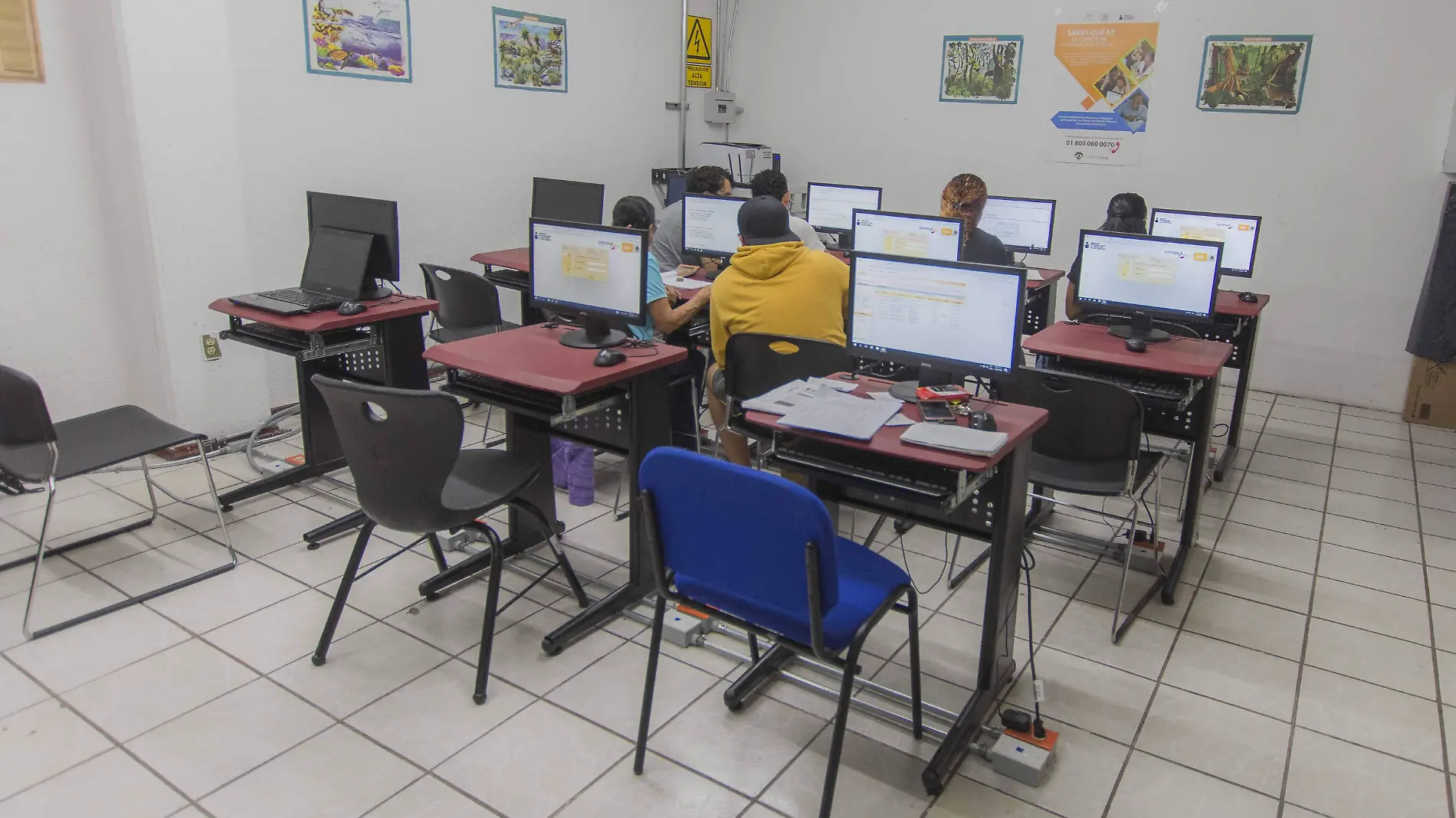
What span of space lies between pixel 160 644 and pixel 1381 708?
3510mm

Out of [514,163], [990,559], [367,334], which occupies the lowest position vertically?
[990,559]

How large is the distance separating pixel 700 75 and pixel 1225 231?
3.90 meters

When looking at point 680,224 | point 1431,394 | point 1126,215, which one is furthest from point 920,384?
point 1431,394

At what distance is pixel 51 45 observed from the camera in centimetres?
384

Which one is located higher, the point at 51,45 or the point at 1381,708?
the point at 51,45

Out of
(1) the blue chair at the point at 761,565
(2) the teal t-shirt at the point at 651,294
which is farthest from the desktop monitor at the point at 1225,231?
(1) the blue chair at the point at 761,565

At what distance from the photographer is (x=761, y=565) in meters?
1.93

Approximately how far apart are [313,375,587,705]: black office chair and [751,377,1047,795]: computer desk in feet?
2.48

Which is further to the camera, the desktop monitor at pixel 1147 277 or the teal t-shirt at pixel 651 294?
the desktop monitor at pixel 1147 277

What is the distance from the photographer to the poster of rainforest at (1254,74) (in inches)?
213

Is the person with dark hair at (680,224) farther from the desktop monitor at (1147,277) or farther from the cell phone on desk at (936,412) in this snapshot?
the cell phone on desk at (936,412)

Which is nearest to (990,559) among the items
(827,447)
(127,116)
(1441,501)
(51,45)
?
(827,447)

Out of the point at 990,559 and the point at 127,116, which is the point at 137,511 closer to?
the point at 127,116

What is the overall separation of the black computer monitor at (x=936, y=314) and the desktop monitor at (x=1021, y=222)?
2.97 meters
